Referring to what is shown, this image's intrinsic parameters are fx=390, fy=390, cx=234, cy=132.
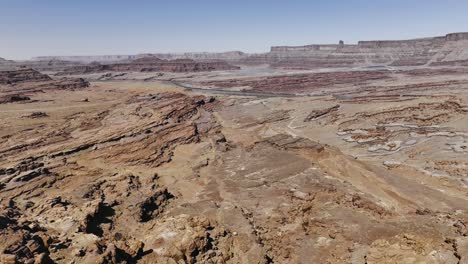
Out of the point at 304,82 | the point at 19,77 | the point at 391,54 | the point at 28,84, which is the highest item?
the point at 391,54

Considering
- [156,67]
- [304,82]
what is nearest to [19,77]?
[156,67]

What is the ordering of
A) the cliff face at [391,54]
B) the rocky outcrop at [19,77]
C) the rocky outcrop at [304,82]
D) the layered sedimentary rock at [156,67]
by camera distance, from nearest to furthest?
the rocky outcrop at [304,82]
the rocky outcrop at [19,77]
the cliff face at [391,54]
the layered sedimentary rock at [156,67]

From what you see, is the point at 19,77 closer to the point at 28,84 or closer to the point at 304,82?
the point at 28,84

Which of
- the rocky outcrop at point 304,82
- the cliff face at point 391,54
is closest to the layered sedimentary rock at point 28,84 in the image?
the rocky outcrop at point 304,82

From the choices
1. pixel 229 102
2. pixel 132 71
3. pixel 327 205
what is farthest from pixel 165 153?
pixel 132 71

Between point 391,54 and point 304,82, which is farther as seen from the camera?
point 391,54

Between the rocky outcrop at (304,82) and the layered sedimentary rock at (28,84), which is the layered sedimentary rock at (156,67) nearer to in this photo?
the layered sedimentary rock at (28,84)

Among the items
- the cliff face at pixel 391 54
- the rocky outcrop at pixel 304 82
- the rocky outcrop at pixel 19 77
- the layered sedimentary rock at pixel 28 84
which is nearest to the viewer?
the layered sedimentary rock at pixel 28 84

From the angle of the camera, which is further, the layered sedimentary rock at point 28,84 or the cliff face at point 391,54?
the cliff face at point 391,54

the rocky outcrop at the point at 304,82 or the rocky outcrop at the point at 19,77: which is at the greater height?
the rocky outcrop at the point at 19,77

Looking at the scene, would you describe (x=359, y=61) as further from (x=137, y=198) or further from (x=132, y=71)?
(x=137, y=198)

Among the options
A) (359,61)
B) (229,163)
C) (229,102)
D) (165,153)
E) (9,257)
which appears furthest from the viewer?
(359,61)
